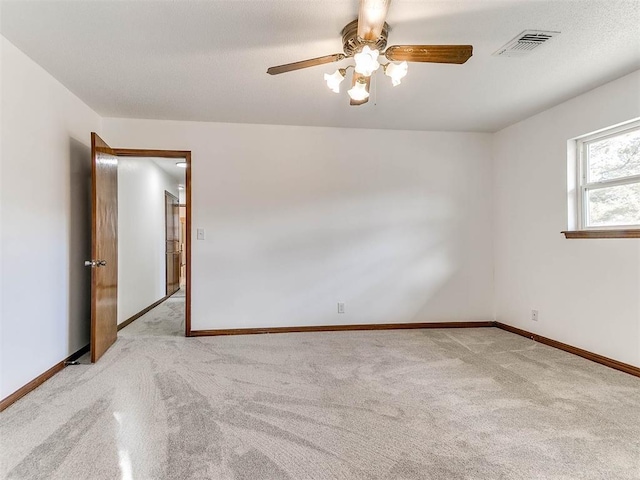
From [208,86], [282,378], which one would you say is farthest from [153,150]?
[282,378]

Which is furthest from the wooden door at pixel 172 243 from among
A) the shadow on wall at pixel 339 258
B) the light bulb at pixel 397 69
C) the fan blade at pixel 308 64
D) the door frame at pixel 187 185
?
the light bulb at pixel 397 69

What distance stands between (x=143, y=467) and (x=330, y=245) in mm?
2787

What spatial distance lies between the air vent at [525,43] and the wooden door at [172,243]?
5858 millimetres

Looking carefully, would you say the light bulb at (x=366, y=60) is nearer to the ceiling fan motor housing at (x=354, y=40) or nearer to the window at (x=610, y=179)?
the ceiling fan motor housing at (x=354, y=40)

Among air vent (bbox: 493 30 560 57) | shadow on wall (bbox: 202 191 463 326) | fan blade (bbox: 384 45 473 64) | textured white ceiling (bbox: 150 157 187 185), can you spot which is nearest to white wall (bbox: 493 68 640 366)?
shadow on wall (bbox: 202 191 463 326)

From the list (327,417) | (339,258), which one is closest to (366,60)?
(327,417)

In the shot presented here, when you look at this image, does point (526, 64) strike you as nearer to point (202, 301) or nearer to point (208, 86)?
point (208, 86)

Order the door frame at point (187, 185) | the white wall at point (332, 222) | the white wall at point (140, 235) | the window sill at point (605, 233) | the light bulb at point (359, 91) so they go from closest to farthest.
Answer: the light bulb at point (359, 91), the window sill at point (605, 233), the door frame at point (187, 185), the white wall at point (332, 222), the white wall at point (140, 235)

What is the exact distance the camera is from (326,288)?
4012 mm

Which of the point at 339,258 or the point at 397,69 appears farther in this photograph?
the point at 339,258

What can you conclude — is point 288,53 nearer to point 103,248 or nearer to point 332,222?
point 332,222

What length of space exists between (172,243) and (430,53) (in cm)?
657

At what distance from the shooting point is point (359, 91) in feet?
7.11

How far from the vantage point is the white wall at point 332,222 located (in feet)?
12.6
